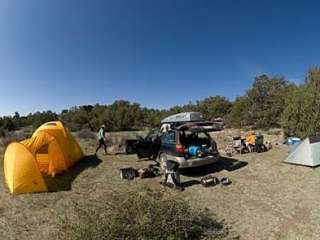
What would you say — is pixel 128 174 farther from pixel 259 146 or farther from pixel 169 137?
pixel 259 146

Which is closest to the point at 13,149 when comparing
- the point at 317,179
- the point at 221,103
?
the point at 317,179

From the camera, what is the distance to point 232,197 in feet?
24.0

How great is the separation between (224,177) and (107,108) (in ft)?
123

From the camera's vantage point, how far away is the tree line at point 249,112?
1576 centimetres

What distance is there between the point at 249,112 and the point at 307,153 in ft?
66.7

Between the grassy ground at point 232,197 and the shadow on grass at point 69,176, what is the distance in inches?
1.2

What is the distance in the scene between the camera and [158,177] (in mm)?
9719

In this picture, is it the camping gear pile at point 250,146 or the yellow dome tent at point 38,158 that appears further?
the camping gear pile at point 250,146

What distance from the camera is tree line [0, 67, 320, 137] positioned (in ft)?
51.7

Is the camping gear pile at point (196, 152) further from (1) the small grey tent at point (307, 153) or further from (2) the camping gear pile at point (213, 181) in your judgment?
(1) the small grey tent at point (307, 153)

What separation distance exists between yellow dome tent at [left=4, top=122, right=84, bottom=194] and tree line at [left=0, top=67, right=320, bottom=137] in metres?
12.4

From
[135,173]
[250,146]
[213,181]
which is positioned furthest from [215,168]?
[250,146]

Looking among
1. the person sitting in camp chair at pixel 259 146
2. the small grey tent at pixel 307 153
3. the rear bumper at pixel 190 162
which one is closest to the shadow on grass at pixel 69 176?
the rear bumper at pixel 190 162

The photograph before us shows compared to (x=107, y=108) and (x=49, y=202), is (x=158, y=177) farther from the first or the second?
(x=107, y=108)
